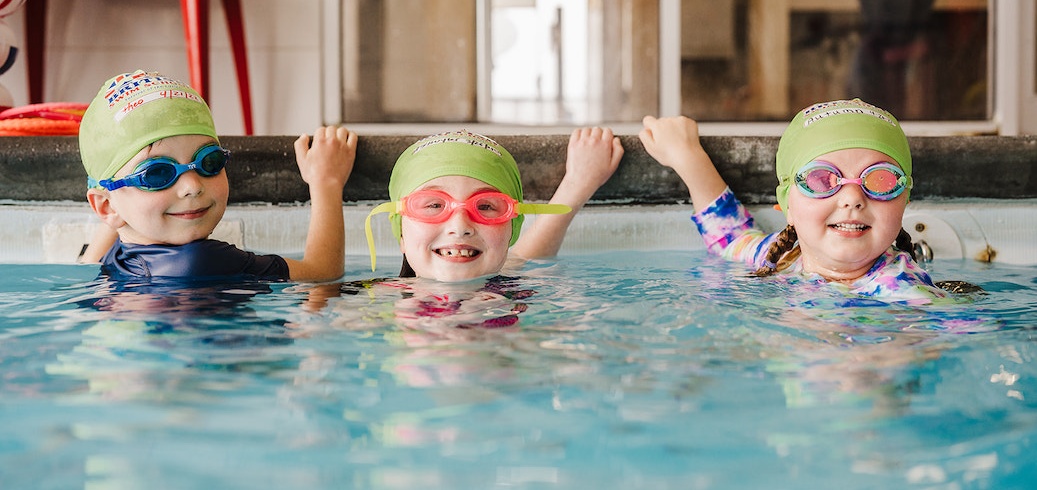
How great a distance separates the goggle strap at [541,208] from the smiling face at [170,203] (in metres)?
0.83

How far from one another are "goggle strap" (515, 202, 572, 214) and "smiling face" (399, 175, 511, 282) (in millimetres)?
86

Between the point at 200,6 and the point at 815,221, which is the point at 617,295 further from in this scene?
the point at 200,6

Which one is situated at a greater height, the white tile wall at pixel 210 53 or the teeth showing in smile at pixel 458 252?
the white tile wall at pixel 210 53

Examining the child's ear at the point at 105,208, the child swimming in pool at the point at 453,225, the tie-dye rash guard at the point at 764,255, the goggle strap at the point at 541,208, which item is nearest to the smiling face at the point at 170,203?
the child's ear at the point at 105,208

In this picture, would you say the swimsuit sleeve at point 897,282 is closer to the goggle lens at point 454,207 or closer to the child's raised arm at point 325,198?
the goggle lens at point 454,207

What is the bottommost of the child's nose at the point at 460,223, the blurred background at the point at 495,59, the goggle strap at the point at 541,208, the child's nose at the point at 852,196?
the child's nose at the point at 460,223

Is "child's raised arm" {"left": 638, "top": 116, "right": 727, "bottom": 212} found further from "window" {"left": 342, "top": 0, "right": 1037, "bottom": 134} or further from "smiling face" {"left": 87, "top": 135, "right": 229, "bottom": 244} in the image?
"window" {"left": 342, "top": 0, "right": 1037, "bottom": 134}

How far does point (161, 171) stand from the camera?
8.82ft

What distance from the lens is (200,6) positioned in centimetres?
545

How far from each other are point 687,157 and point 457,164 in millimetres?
959

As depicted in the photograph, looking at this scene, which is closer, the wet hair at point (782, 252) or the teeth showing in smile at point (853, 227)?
the teeth showing in smile at point (853, 227)

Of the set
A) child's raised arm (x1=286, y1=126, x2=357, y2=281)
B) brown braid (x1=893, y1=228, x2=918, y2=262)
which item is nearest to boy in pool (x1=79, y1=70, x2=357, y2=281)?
child's raised arm (x1=286, y1=126, x2=357, y2=281)

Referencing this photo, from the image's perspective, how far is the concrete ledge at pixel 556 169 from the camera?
3424 millimetres

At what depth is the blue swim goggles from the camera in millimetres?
2678
